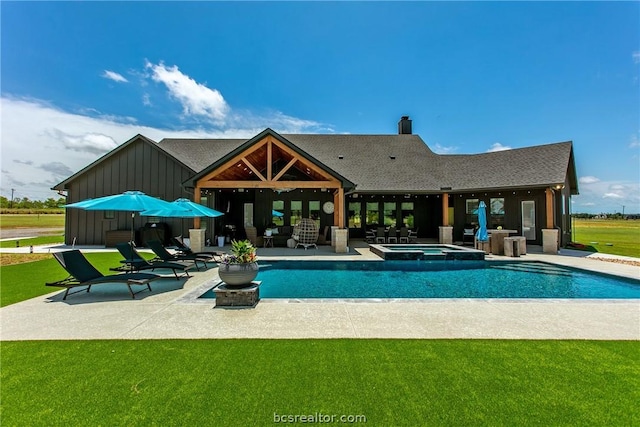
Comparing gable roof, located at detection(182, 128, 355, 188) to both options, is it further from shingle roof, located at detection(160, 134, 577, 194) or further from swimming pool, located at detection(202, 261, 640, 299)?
swimming pool, located at detection(202, 261, 640, 299)

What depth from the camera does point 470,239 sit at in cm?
1869

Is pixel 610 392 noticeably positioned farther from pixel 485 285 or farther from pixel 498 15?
pixel 498 15

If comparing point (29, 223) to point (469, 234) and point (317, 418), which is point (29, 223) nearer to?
point (469, 234)

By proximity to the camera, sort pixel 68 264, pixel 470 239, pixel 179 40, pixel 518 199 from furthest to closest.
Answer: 1. pixel 470 239
2. pixel 518 199
3. pixel 179 40
4. pixel 68 264

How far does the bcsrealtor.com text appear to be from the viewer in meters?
2.68

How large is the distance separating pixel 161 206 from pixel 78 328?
4.69m

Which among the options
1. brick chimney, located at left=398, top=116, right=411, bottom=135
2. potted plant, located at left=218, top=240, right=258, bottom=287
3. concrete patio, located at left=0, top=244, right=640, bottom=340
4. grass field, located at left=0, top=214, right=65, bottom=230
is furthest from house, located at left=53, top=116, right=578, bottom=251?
grass field, located at left=0, top=214, right=65, bottom=230

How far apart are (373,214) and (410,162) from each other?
178 inches

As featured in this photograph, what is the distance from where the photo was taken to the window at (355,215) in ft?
68.1

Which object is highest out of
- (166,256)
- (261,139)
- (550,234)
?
(261,139)

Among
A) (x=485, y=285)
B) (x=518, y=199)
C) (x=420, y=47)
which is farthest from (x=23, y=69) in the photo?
(x=518, y=199)

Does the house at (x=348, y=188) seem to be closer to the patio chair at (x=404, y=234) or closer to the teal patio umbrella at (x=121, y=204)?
the patio chair at (x=404, y=234)

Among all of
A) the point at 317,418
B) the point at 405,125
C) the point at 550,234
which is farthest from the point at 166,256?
the point at 405,125

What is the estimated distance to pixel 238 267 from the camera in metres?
6.18
